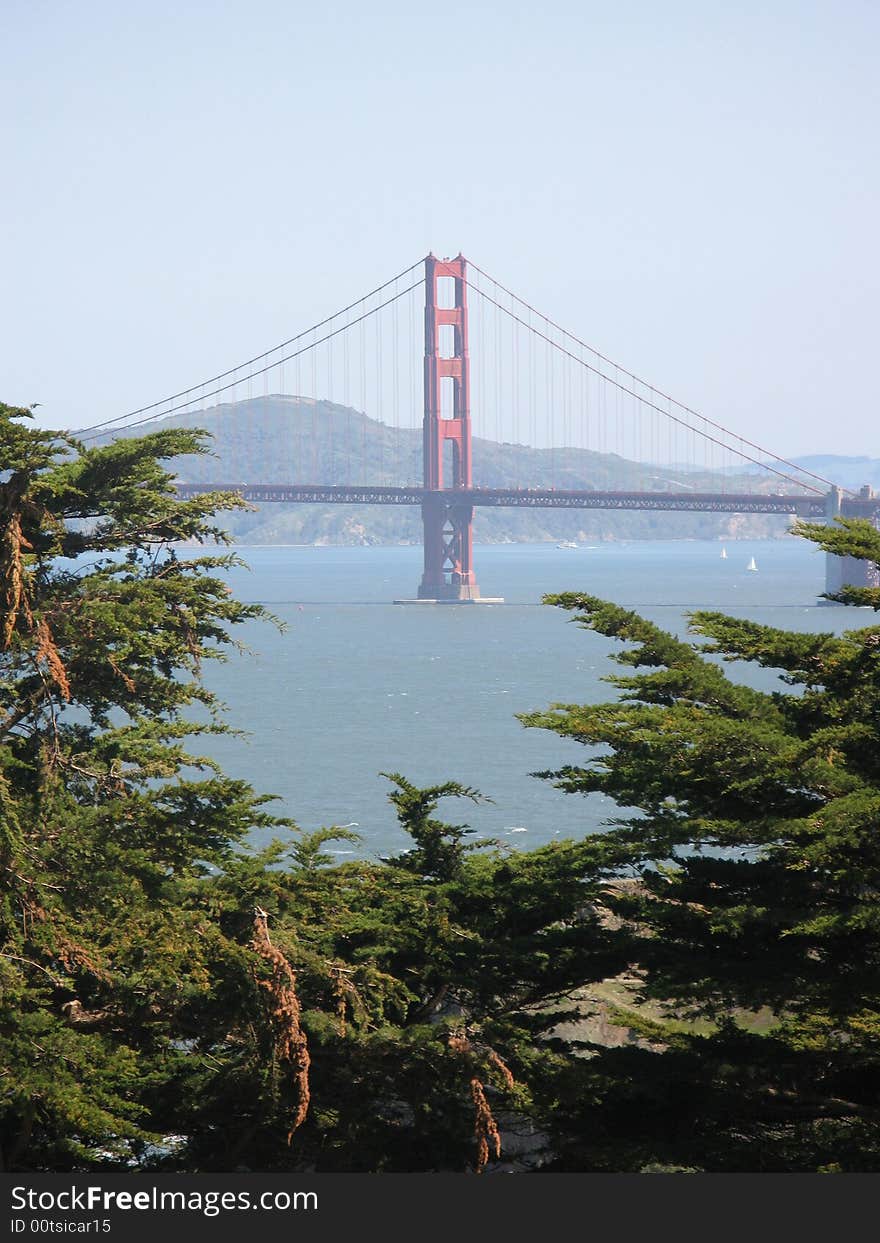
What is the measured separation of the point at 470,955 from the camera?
39.2ft

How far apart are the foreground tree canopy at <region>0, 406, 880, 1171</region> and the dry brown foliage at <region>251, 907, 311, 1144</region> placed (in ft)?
0.08

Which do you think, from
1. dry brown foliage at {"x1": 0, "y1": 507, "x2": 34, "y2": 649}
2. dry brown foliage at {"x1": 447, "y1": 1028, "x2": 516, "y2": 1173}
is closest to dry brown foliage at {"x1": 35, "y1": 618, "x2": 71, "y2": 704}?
dry brown foliage at {"x1": 0, "y1": 507, "x2": 34, "y2": 649}

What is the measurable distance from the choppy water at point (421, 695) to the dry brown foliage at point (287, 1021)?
228 centimetres

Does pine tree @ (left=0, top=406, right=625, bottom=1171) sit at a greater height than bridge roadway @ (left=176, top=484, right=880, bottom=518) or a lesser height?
lesser

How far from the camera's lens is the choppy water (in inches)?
1623

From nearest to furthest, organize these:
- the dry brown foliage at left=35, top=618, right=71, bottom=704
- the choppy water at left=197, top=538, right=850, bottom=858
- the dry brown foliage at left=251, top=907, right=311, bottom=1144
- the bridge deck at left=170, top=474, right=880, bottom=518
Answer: the dry brown foliage at left=251, top=907, right=311, bottom=1144 → the dry brown foliage at left=35, top=618, right=71, bottom=704 → the choppy water at left=197, top=538, right=850, bottom=858 → the bridge deck at left=170, top=474, right=880, bottom=518

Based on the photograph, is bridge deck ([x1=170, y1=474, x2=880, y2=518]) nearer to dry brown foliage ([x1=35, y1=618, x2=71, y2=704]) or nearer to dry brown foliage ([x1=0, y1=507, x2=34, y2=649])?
dry brown foliage ([x1=0, y1=507, x2=34, y2=649])

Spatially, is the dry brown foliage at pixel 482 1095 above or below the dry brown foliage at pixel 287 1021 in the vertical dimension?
below

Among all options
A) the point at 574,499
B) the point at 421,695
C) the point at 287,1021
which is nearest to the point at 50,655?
the point at 287,1021

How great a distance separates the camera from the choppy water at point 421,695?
41.2 metres

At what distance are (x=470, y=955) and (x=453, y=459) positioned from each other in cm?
11064

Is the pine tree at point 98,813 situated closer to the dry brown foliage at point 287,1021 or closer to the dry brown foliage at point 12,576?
the dry brown foliage at point 12,576

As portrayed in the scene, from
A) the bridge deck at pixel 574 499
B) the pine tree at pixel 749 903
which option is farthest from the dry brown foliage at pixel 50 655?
the bridge deck at pixel 574 499

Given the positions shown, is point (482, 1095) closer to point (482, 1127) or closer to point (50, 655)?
point (482, 1127)
